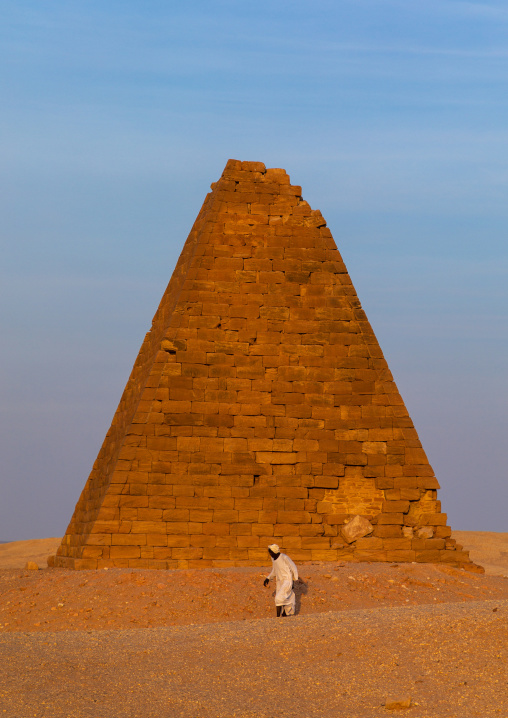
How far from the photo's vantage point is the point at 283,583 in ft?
37.5

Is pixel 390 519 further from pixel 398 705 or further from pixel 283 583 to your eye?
pixel 398 705

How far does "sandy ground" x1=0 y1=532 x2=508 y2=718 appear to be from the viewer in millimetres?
7295

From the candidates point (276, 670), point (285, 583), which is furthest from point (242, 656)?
point (285, 583)

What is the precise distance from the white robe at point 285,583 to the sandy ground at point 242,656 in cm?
70

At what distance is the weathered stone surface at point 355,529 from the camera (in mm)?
14820

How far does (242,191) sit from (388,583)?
6593mm

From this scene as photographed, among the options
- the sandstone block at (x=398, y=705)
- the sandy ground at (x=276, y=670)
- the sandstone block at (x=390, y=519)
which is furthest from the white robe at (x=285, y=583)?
the sandstone block at (x=398, y=705)

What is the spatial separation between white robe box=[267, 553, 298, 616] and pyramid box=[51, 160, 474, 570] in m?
2.95

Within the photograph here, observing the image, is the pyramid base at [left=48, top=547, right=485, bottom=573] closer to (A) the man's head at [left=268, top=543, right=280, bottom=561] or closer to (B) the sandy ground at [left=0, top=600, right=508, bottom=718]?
(A) the man's head at [left=268, top=543, right=280, bottom=561]

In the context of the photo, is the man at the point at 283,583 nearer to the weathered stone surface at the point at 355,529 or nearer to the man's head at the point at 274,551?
the man's head at the point at 274,551

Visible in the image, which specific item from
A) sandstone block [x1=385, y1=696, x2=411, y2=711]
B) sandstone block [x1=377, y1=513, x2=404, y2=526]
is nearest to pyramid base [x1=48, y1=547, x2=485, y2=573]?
sandstone block [x1=377, y1=513, x2=404, y2=526]

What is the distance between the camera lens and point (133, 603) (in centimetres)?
1230

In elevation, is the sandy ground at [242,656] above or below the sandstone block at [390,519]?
below

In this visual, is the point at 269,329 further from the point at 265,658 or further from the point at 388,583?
the point at 265,658
